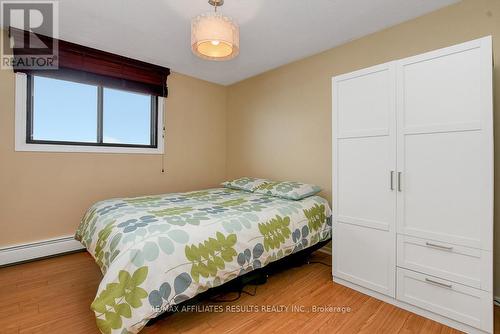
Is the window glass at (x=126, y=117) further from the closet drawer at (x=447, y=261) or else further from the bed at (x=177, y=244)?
the closet drawer at (x=447, y=261)

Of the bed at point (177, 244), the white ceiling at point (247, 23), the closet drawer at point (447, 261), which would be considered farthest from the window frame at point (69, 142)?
the closet drawer at point (447, 261)

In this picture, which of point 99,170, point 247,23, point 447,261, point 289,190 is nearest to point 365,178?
point 447,261

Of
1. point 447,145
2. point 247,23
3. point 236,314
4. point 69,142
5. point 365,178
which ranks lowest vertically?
point 236,314

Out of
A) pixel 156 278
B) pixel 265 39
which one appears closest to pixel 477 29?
pixel 265 39

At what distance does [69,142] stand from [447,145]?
11.6 feet

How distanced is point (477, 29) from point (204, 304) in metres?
2.97

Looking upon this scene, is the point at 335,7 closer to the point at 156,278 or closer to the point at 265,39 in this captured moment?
the point at 265,39

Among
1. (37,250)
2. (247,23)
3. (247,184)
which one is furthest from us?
(247,184)

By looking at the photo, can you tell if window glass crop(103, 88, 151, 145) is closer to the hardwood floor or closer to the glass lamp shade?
the hardwood floor

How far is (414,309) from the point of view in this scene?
68.1 inches

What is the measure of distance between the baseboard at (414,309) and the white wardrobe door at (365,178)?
5 centimetres

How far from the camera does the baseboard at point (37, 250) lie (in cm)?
244

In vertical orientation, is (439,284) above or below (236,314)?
above

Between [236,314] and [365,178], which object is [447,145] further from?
[236,314]
